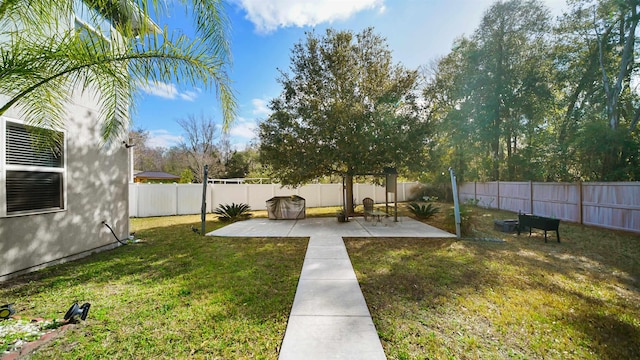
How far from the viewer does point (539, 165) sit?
11266 millimetres

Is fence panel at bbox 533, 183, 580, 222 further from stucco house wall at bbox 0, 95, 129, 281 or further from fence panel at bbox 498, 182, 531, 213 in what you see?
stucco house wall at bbox 0, 95, 129, 281

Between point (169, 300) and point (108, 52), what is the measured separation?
304 centimetres

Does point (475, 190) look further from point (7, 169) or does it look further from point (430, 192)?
point (7, 169)

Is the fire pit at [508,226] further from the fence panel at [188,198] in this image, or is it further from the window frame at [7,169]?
the fence panel at [188,198]

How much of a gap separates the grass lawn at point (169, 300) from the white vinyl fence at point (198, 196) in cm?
671

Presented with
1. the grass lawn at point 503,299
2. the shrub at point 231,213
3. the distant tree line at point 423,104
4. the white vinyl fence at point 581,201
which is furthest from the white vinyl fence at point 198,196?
the white vinyl fence at point 581,201

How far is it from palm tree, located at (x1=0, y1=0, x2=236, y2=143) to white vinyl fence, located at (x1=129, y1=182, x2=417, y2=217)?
30.5 feet

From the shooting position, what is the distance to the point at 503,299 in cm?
329

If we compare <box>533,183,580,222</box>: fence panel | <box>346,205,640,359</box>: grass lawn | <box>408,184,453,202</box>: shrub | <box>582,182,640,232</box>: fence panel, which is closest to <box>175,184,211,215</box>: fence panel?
<box>346,205,640,359</box>: grass lawn

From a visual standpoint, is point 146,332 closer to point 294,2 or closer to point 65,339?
point 65,339

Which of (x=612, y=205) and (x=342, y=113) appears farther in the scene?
(x=342, y=113)

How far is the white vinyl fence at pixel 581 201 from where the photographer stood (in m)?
6.93

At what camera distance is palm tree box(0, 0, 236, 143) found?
85.0 inches

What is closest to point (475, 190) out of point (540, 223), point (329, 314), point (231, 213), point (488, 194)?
point (488, 194)
